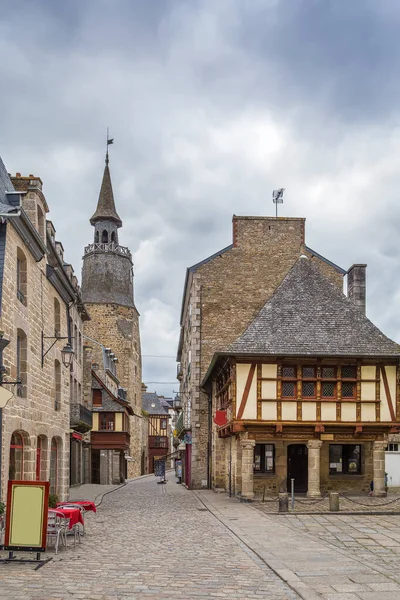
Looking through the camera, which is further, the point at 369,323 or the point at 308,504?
the point at 369,323

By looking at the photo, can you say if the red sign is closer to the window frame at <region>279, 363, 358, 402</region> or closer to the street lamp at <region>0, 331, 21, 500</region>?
the window frame at <region>279, 363, 358, 402</region>

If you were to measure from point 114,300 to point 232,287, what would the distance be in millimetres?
27059

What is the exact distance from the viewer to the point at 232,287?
3344cm

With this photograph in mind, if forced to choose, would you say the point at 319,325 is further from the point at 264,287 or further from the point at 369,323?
the point at 264,287

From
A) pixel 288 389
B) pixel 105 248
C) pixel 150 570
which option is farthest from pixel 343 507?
pixel 105 248

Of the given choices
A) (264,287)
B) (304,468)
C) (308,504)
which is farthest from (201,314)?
(308,504)

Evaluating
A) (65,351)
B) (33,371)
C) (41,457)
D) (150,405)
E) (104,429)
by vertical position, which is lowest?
(41,457)

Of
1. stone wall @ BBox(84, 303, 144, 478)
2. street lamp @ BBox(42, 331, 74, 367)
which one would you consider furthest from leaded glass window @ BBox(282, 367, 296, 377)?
stone wall @ BBox(84, 303, 144, 478)

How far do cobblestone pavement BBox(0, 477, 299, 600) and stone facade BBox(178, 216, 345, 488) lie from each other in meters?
17.6

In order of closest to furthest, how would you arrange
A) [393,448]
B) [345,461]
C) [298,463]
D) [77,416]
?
[345,461] < [298,463] < [77,416] < [393,448]

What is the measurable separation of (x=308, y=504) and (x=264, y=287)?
1404cm

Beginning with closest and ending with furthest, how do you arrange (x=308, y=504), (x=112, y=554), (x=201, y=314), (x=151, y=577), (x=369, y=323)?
(x=151, y=577) → (x=112, y=554) → (x=308, y=504) → (x=369, y=323) → (x=201, y=314)

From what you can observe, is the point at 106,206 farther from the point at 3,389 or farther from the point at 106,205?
the point at 3,389

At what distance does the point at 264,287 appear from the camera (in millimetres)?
33344
